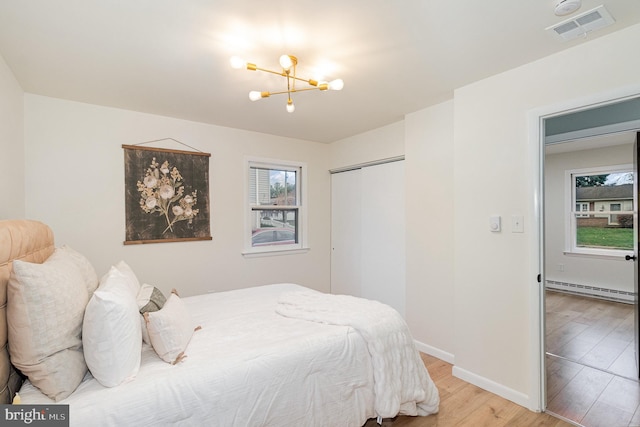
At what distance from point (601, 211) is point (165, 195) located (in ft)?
21.4

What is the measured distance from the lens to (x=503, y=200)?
7.62 feet

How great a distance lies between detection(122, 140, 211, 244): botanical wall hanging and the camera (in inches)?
121

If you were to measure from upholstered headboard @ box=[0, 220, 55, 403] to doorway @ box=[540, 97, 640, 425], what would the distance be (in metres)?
2.93

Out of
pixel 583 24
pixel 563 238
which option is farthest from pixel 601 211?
pixel 583 24

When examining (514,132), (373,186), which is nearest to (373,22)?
(514,132)

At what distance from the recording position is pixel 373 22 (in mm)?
1690

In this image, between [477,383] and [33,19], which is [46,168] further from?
[477,383]

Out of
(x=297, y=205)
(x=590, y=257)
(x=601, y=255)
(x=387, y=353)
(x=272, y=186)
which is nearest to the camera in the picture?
(x=387, y=353)

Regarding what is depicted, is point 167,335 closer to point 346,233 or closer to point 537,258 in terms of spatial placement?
point 537,258

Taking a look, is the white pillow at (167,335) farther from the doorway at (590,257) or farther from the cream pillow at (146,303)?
the doorway at (590,257)

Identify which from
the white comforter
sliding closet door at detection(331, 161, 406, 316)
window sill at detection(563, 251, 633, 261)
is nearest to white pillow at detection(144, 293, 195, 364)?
the white comforter

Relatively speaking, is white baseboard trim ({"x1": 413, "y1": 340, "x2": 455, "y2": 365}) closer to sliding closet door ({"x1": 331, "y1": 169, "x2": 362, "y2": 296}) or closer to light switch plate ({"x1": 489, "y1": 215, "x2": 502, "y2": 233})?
sliding closet door ({"x1": 331, "y1": 169, "x2": 362, "y2": 296})

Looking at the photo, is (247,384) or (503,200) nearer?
(247,384)

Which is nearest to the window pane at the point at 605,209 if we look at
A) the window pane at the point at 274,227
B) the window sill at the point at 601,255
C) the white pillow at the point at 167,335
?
the window sill at the point at 601,255
